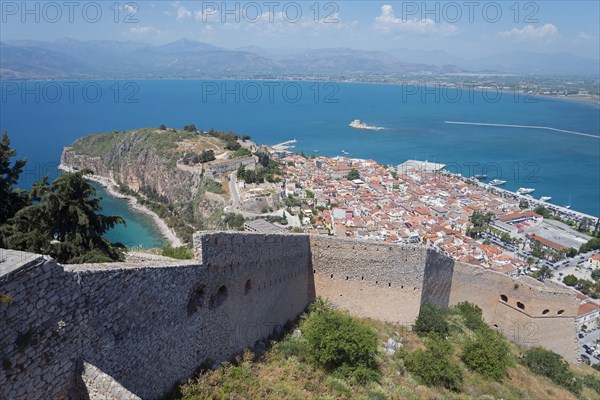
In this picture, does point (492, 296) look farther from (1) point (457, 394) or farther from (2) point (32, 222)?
(2) point (32, 222)

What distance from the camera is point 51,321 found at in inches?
184

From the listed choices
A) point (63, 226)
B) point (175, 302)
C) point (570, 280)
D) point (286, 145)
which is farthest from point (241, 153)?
point (175, 302)

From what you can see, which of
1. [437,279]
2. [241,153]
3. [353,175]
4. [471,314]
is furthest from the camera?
[353,175]

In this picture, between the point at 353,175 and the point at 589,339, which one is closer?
the point at 589,339

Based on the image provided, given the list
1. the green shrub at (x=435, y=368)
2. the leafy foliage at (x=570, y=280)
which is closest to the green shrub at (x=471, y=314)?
the green shrub at (x=435, y=368)

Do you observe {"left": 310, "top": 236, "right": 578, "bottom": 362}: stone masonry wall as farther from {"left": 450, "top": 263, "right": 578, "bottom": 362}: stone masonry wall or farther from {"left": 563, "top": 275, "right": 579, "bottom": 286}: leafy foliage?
{"left": 563, "top": 275, "right": 579, "bottom": 286}: leafy foliage

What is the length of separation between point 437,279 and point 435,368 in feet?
13.7

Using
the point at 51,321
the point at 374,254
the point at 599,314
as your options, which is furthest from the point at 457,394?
A: the point at 599,314

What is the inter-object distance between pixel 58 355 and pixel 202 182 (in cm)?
5100

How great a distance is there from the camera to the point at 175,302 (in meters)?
6.77

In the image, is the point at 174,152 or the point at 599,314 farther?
the point at 174,152

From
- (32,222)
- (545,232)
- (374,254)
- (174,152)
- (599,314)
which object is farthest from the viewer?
(174,152)

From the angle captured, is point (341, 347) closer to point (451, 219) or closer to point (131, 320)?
point (131, 320)

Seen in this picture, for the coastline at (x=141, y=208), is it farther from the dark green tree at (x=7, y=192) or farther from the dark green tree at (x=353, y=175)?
the dark green tree at (x=353, y=175)
